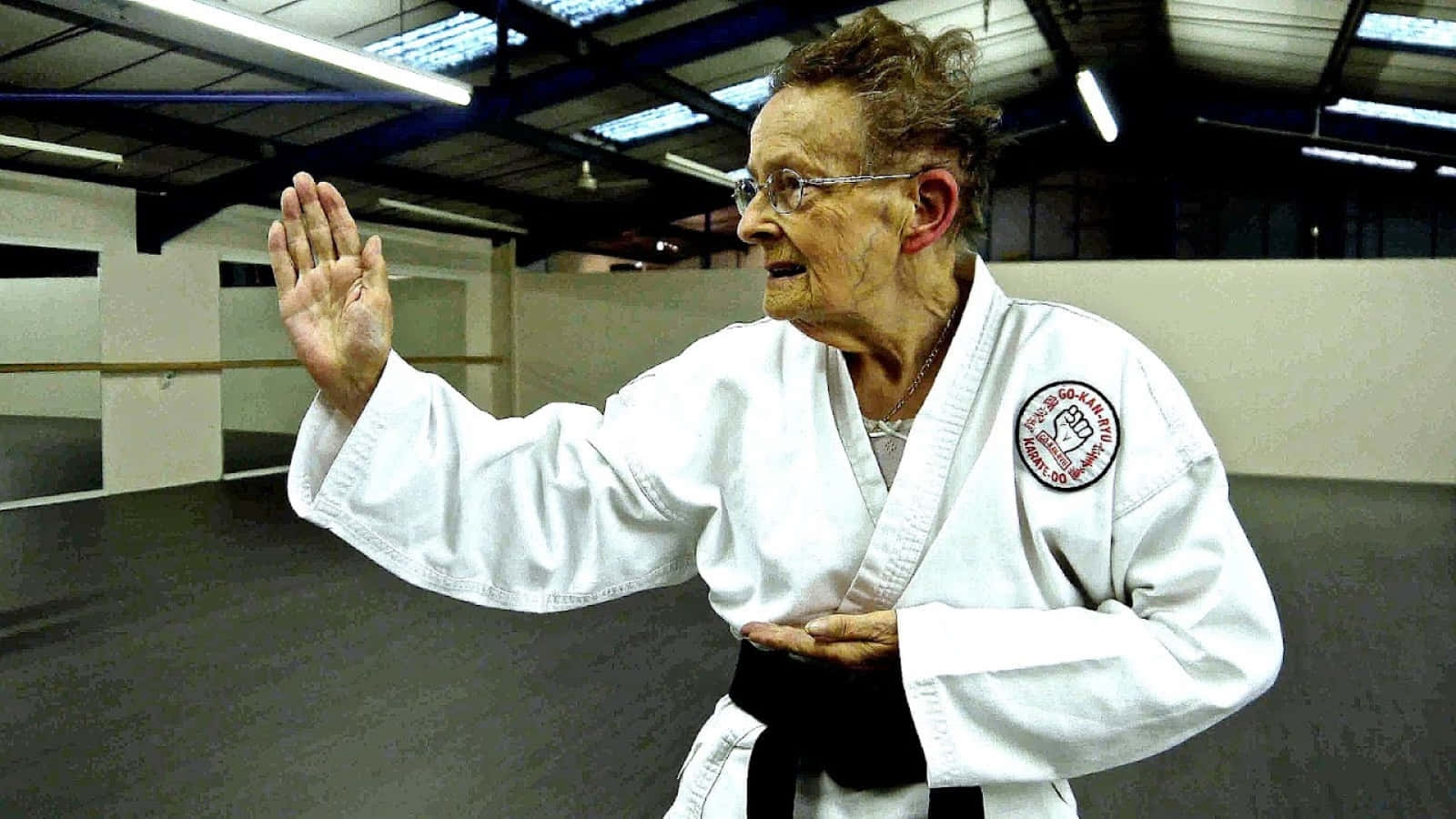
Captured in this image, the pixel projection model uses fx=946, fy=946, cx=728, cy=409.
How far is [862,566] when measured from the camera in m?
0.82

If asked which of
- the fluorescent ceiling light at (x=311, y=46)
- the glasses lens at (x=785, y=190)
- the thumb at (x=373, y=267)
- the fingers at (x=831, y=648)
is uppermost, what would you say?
the fluorescent ceiling light at (x=311, y=46)

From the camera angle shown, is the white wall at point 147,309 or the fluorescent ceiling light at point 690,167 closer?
the white wall at point 147,309

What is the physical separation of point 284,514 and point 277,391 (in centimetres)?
657

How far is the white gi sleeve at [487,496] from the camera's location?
2.66 ft

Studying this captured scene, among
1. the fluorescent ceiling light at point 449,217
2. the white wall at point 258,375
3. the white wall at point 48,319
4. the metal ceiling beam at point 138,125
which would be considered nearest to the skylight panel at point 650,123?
the fluorescent ceiling light at point 449,217

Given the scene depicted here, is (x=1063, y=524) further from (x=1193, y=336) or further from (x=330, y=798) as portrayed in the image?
(x=1193, y=336)

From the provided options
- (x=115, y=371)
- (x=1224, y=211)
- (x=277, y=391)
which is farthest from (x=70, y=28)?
(x=1224, y=211)

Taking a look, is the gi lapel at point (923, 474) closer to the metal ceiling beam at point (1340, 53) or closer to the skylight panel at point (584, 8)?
the skylight panel at point (584, 8)

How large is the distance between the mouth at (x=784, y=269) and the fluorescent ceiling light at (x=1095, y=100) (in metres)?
7.33

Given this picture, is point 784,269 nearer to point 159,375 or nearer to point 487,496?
point 487,496

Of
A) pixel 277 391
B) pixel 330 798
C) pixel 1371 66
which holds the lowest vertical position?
pixel 330 798

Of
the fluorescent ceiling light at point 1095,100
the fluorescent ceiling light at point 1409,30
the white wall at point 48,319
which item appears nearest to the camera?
the fluorescent ceiling light at point 1409,30

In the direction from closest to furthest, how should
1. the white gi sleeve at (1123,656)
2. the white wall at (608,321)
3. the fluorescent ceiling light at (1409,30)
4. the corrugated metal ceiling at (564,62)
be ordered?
the white gi sleeve at (1123,656), the corrugated metal ceiling at (564,62), the fluorescent ceiling light at (1409,30), the white wall at (608,321)

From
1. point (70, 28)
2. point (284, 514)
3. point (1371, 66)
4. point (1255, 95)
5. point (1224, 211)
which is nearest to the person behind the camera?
point (70, 28)
